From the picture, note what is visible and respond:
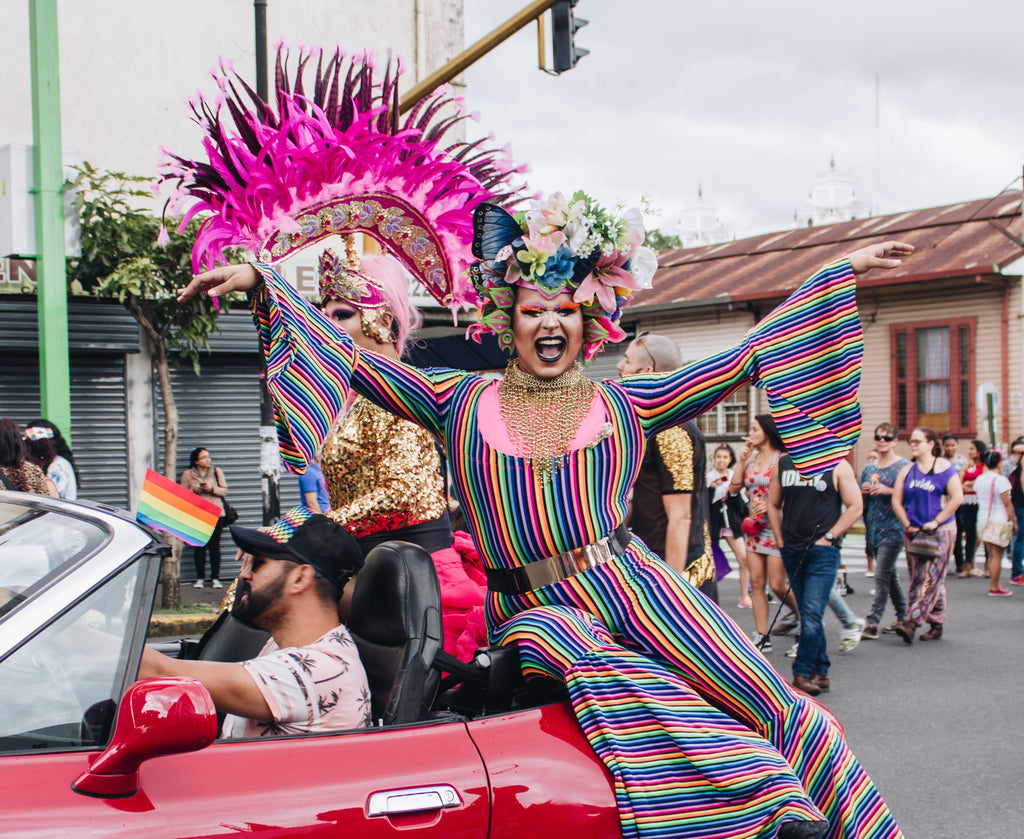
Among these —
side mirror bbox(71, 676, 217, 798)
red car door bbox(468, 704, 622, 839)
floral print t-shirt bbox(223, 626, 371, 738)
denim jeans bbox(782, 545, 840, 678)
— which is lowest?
denim jeans bbox(782, 545, 840, 678)

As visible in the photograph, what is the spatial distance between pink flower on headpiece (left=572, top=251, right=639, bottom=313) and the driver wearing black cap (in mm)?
914

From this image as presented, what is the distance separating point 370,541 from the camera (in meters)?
3.82

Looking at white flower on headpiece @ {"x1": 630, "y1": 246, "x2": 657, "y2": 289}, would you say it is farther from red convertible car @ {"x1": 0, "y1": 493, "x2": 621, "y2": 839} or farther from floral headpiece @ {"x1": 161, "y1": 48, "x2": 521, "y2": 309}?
red convertible car @ {"x1": 0, "y1": 493, "x2": 621, "y2": 839}

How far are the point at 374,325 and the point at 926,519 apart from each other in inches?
248

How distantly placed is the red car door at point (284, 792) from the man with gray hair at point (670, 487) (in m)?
2.80

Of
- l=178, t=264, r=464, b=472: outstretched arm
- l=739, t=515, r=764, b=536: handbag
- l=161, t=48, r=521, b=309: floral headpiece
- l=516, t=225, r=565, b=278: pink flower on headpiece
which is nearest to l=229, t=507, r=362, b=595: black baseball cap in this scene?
l=178, t=264, r=464, b=472: outstretched arm

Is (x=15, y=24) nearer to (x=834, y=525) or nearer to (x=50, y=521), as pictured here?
(x=834, y=525)

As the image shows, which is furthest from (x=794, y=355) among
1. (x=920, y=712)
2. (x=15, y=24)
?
(x=15, y=24)

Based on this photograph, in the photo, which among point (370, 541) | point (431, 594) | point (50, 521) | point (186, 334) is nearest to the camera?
point (50, 521)

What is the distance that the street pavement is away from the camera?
4684 mm

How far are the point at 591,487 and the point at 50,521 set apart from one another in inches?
Answer: 50.6

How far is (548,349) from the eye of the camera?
299cm

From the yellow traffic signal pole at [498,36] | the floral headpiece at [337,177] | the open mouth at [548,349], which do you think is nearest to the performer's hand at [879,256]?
the open mouth at [548,349]

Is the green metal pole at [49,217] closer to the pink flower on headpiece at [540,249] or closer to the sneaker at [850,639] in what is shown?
the sneaker at [850,639]
